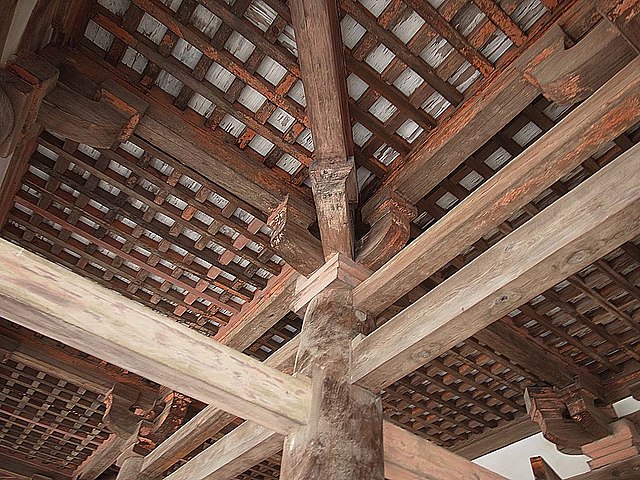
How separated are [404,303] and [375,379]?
1.73 m

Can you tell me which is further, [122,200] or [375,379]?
[122,200]

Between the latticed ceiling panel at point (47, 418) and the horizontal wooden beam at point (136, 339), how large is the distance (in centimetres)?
A: 379

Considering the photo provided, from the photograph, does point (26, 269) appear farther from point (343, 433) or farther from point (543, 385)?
point (543, 385)

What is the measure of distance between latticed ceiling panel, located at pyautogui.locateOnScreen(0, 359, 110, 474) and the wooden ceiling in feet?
6.11

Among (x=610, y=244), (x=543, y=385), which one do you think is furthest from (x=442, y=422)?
(x=610, y=244)

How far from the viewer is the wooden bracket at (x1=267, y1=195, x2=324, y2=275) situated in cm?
327

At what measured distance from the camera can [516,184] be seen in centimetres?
245

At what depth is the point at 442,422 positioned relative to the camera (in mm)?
5215

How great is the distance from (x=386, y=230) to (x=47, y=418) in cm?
484

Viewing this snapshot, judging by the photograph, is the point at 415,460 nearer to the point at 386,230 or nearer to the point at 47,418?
the point at 386,230

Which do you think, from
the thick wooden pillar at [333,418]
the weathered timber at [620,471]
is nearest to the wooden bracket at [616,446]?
the weathered timber at [620,471]

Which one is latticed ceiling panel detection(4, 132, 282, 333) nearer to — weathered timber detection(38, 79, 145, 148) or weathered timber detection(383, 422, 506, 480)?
weathered timber detection(38, 79, 145, 148)

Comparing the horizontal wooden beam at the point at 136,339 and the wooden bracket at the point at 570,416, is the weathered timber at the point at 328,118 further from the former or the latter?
the wooden bracket at the point at 570,416

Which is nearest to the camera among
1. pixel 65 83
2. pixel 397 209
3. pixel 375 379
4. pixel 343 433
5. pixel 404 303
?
pixel 343 433
